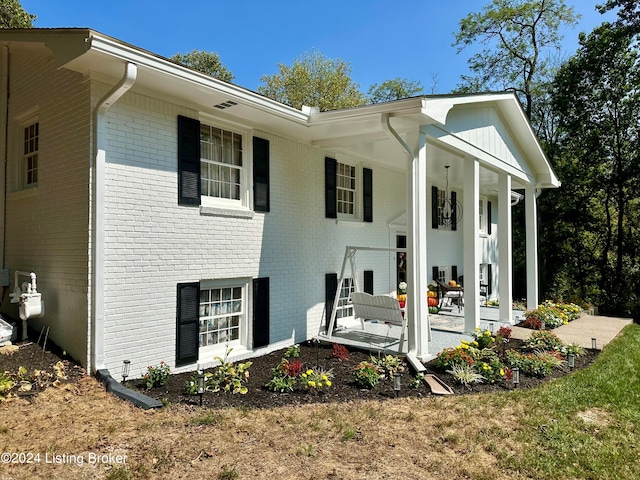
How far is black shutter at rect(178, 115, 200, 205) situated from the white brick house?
2cm

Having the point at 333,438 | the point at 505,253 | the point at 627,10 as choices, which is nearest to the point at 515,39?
the point at 627,10

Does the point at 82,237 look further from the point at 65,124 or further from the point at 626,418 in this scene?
the point at 626,418

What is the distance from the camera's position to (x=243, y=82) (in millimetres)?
29984

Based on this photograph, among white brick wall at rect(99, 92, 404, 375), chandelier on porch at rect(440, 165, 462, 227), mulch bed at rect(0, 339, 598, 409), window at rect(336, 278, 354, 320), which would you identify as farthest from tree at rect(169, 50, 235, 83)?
mulch bed at rect(0, 339, 598, 409)

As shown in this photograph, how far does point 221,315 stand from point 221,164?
2402mm

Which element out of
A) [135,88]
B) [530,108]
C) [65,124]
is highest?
[530,108]

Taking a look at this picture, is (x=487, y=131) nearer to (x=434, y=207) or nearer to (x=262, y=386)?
(x=434, y=207)

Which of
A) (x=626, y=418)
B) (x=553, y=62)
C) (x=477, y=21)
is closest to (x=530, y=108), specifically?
(x=553, y=62)

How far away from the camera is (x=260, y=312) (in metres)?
7.17

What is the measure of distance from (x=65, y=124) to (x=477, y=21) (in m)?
21.6

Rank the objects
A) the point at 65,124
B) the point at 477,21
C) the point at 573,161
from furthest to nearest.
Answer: the point at 477,21, the point at 573,161, the point at 65,124

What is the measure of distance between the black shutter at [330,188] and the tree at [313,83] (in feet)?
73.0

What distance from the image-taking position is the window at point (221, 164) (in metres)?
6.56

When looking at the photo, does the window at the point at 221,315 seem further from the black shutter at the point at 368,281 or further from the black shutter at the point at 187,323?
the black shutter at the point at 368,281
